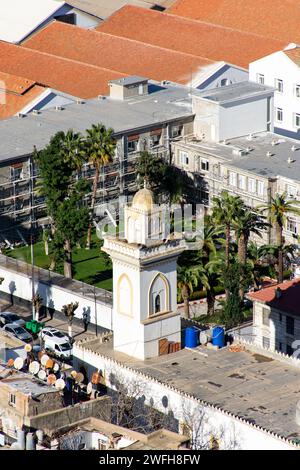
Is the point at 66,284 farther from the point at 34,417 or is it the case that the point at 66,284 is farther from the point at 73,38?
the point at 73,38

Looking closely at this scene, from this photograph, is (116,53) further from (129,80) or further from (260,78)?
(129,80)

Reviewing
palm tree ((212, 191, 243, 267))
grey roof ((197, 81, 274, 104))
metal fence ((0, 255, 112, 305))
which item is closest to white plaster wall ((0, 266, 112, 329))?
metal fence ((0, 255, 112, 305))

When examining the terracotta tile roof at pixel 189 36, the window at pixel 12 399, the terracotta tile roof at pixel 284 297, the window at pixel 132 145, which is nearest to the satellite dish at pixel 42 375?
the window at pixel 12 399

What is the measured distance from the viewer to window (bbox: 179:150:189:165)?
134400 millimetres

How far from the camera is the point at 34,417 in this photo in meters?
86.4

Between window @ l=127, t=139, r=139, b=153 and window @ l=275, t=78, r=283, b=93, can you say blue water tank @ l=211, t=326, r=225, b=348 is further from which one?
window @ l=275, t=78, r=283, b=93

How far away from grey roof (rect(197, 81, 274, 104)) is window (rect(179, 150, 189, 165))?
4642 mm

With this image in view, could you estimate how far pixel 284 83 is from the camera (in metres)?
147

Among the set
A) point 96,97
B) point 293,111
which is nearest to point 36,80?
point 96,97

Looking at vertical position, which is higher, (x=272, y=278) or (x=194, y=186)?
(x=194, y=186)

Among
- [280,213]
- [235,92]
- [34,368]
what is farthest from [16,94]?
[34,368]

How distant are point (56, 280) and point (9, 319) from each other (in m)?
5.77

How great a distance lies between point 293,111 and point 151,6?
39.4m

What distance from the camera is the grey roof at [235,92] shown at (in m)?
135
